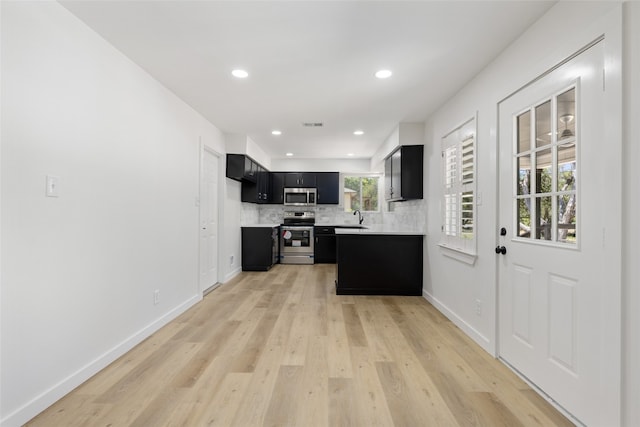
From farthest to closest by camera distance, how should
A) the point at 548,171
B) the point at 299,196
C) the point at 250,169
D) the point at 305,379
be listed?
the point at 299,196 → the point at 250,169 → the point at 305,379 → the point at 548,171

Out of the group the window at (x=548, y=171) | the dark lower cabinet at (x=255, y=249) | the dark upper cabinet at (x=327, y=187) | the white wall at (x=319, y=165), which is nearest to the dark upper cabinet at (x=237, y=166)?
the dark lower cabinet at (x=255, y=249)

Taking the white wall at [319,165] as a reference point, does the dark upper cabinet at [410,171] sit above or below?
below

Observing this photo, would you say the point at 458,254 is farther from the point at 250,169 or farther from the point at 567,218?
the point at 250,169

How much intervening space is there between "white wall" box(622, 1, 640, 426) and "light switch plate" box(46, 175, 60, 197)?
296 centimetres

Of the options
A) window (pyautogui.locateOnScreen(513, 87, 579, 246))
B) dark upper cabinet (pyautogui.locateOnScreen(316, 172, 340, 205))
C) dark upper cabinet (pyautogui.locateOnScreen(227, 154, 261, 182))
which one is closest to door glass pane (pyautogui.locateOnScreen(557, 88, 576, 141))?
window (pyautogui.locateOnScreen(513, 87, 579, 246))

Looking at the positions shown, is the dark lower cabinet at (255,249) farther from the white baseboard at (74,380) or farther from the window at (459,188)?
the window at (459,188)

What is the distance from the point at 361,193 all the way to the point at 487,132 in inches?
182

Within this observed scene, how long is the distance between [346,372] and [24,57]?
268cm

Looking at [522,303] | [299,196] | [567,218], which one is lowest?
[522,303]

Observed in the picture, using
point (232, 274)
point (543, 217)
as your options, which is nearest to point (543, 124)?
point (543, 217)

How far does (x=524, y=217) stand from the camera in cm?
205

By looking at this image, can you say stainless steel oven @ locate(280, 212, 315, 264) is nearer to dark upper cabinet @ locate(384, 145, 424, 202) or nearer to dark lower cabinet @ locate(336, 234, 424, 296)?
dark lower cabinet @ locate(336, 234, 424, 296)

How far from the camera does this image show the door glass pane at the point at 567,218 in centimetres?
163

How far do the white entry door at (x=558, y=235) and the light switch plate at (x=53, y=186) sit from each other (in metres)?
2.94
